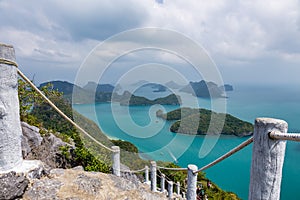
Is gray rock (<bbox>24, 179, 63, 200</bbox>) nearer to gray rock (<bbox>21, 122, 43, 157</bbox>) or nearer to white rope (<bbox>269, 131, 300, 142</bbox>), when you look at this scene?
white rope (<bbox>269, 131, 300, 142</bbox>)

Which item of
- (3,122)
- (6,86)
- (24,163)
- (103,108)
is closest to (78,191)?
→ (24,163)

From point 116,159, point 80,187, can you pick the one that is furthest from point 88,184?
point 116,159

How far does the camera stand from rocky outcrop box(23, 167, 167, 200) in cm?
190

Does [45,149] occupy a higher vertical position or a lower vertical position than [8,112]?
lower

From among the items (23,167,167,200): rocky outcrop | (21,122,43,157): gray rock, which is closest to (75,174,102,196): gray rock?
(23,167,167,200): rocky outcrop

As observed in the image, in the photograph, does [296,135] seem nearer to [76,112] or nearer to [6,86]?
[6,86]

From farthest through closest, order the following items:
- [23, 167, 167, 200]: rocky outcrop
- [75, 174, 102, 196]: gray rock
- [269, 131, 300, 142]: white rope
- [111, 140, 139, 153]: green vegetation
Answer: [111, 140, 139, 153]: green vegetation
[75, 174, 102, 196]: gray rock
[23, 167, 167, 200]: rocky outcrop
[269, 131, 300, 142]: white rope

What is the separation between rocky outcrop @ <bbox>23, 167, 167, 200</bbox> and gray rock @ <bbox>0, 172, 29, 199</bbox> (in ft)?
0.27

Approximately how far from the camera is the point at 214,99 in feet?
16.4

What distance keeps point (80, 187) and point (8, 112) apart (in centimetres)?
112

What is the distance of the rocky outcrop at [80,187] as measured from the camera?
1901 millimetres

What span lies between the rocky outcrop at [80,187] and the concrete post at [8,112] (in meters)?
0.36

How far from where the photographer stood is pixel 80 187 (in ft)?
7.04

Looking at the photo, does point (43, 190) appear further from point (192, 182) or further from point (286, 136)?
point (286, 136)
